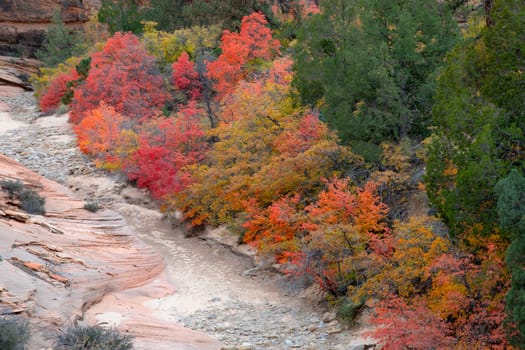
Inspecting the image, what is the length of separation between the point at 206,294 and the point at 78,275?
521 cm

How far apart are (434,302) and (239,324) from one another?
6465mm

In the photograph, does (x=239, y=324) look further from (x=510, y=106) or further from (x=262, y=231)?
(x=510, y=106)

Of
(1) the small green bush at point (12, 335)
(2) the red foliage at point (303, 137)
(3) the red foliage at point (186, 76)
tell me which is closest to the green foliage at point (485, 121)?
(2) the red foliage at point (303, 137)

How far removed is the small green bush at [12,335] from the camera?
36.1 ft

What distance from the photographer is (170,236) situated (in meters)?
29.0

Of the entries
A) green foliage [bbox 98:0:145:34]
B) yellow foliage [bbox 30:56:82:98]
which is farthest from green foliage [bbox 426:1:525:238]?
yellow foliage [bbox 30:56:82:98]

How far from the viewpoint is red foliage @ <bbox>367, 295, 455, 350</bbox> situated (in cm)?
1448

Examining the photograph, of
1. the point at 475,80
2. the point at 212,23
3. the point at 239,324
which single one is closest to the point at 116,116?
the point at 212,23

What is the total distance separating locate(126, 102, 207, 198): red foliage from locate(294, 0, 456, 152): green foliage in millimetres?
8972

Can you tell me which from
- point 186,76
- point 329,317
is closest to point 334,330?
point 329,317

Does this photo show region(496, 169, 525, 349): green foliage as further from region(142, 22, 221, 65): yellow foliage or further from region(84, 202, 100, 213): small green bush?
region(142, 22, 221, 65): yellow foliage

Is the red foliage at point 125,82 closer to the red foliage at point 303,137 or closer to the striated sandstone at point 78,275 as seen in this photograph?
the striated sandstone at point 78,275

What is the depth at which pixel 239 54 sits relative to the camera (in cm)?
3581

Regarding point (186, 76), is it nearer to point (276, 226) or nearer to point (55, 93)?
point (55, 93)
